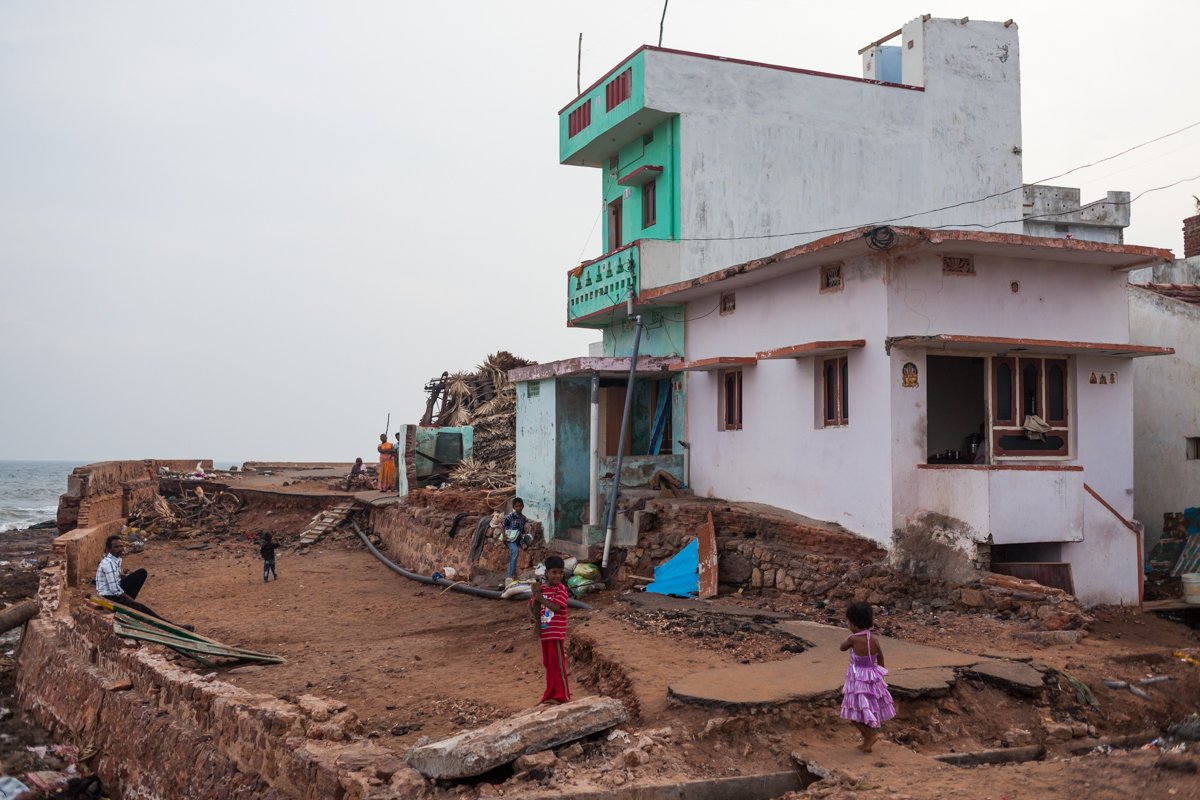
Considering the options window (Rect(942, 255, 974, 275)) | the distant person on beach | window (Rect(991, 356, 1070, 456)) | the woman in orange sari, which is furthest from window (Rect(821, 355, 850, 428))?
the woman in orange sari

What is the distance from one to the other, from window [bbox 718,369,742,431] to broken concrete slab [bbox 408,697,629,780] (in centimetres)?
944

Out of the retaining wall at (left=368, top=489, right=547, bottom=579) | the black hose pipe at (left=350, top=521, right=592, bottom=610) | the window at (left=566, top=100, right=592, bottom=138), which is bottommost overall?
the black hose pipe at (left=350, top=521, right=592, bottom=610)

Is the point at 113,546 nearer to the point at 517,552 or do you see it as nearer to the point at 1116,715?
the point at 517,552

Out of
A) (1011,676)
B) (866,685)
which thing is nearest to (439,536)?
(1011,676)

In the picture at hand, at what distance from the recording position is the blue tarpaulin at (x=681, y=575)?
46.9 ft

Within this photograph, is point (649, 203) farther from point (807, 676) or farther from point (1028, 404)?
point (807, 676)

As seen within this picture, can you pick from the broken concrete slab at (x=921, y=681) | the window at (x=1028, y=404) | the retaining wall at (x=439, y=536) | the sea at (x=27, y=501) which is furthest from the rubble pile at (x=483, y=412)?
the sea at (x=27, y=501)

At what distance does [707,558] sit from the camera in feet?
46.6

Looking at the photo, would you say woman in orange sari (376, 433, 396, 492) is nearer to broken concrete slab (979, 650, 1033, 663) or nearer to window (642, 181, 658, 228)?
window (642, 181, 658, 228)

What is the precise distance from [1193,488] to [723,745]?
11451mm

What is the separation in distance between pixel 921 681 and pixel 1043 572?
436cm

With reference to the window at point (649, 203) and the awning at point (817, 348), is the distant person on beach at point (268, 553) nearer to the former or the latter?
the window at point (649, 203)

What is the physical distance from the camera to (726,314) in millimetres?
16609

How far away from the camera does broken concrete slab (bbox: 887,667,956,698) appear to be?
26.1ft
